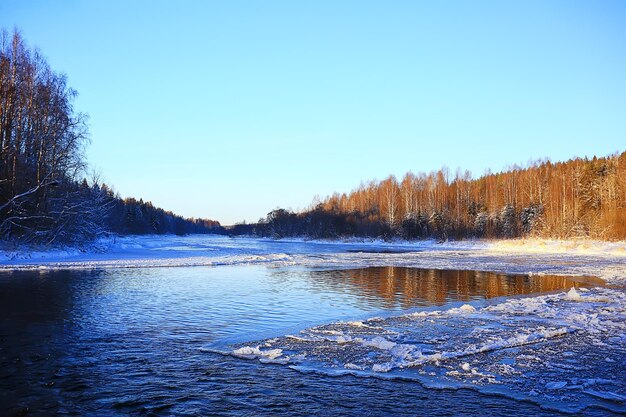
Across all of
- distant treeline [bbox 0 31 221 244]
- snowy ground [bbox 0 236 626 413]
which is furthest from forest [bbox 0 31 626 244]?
snowy ground [bbox 0 236 626 413]

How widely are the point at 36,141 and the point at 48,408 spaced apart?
3360cm

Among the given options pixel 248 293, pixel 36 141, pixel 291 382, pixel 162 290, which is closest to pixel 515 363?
pixel 291 382

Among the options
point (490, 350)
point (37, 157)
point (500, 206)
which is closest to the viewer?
point (490, 350)

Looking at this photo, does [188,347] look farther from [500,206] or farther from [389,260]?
[500,206]

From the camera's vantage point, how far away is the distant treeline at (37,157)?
29.5m

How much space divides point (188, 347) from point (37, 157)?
105ft

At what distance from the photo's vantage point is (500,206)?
7988 centimetres

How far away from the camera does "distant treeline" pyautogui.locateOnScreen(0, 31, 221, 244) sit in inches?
1160

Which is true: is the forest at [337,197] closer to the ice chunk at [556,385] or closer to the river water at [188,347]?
the river water at [188,347]

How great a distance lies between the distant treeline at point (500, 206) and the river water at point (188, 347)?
47852 mm

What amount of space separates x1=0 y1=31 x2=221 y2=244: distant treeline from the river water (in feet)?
46.4

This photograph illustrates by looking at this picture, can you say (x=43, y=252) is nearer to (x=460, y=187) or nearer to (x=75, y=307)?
(x=75, y=307)

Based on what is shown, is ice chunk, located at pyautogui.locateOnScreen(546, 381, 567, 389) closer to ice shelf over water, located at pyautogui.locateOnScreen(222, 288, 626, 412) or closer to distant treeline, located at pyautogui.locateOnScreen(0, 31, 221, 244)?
ice shelf over water, located at pyautogui.locateOnScreen(222, 288, 626, 412)

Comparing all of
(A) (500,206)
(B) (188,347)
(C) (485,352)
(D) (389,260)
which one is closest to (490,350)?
(C) (485,352)
